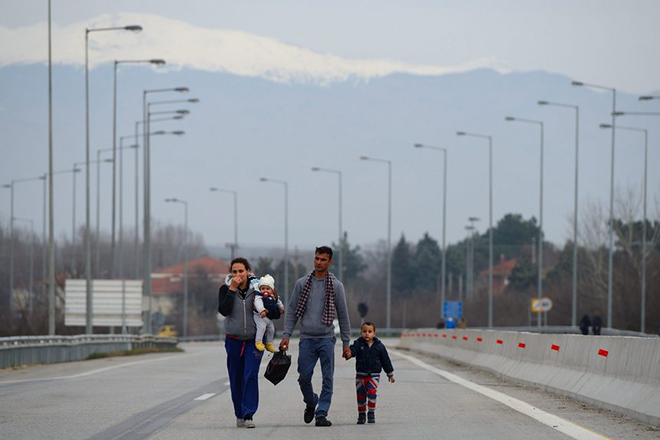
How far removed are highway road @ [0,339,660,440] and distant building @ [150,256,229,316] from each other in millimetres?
133981

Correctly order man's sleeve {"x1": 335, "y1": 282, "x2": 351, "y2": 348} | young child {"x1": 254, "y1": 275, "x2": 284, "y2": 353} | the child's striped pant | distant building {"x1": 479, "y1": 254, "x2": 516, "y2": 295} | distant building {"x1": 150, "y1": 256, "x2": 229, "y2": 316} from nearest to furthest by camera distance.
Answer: young child {"x1": 254, "y1": 275, "x2": 284, "y2": 353}
man's sleeve {"x1": 335, "y1": 282, "x2": 351, "y2": 348}
the child's striped pant
distant building {"x1": 150, "y1": 256, "x2": 229, "y2": 316}
distant building {"x1": 479, "y1": 254, "x2": 516, "y2": 295}

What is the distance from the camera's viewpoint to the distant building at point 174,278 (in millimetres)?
159500

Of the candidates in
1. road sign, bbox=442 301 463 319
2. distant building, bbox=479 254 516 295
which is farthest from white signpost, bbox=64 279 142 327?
distant building, bbox=479 254 516 295

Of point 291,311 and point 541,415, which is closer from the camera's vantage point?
point 291,311

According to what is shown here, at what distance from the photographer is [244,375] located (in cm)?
1448

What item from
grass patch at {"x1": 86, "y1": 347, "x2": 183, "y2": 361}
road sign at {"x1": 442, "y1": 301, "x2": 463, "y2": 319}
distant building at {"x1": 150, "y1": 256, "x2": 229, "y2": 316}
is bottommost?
distant building at {"x1": 150, "y1": 256, "x2": 229, "y2": 316}

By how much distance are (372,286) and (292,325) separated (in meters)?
164

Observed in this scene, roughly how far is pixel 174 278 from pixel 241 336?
6032 inches

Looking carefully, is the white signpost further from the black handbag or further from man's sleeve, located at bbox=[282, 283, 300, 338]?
man's sleeve, located at bbox=[282, 283, 300, 338]

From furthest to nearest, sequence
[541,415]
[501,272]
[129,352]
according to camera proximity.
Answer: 1. [501,272]
2. [129,352]
3. [541,415]

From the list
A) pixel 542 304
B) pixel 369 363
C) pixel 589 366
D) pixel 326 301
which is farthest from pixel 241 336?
pixel 542 304

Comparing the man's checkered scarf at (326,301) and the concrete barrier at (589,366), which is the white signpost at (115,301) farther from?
the man's checkered scarf at (326,301)

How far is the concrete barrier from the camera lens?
15.1 meters

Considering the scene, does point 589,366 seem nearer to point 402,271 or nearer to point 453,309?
point 453,309
